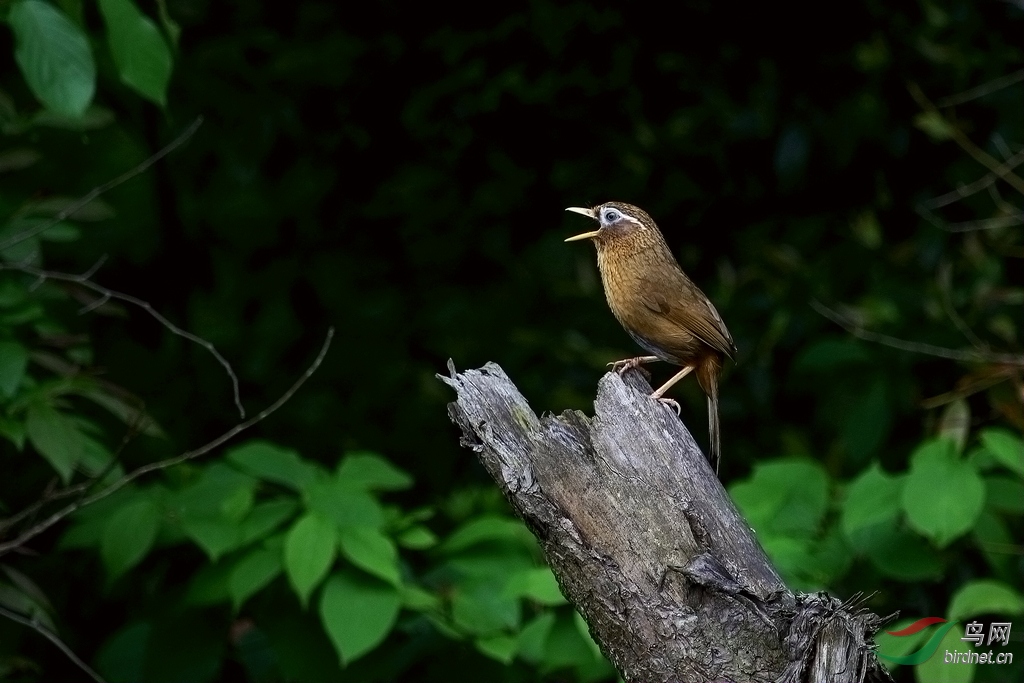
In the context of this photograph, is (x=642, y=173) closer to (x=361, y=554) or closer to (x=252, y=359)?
(x=252, y=359)

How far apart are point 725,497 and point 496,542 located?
4.81 ft

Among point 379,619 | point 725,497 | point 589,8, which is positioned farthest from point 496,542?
point 589,8

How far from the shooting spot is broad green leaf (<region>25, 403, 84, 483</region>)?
10.1 feet

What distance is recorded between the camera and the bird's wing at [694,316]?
3.19 metres

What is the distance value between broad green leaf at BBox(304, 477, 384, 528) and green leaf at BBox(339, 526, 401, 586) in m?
0.03

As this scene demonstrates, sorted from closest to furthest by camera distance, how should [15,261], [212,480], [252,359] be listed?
[15,261]
[212,480]
[252,359]

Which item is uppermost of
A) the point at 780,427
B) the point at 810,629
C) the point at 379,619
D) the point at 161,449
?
the point at 810,629

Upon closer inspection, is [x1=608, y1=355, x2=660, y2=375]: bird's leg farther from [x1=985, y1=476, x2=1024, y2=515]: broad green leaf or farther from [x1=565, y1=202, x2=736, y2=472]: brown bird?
[x1=985, y1=476, x2=1024, y2=515]: broad green leaf

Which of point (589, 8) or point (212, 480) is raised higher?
point (589, 8)

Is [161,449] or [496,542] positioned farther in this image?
[161,449]

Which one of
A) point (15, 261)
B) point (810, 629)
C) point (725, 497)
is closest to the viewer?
point (810, 629)

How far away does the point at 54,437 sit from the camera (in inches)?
123

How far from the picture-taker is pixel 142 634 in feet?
12.9

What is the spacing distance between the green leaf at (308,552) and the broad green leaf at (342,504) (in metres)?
0.04
